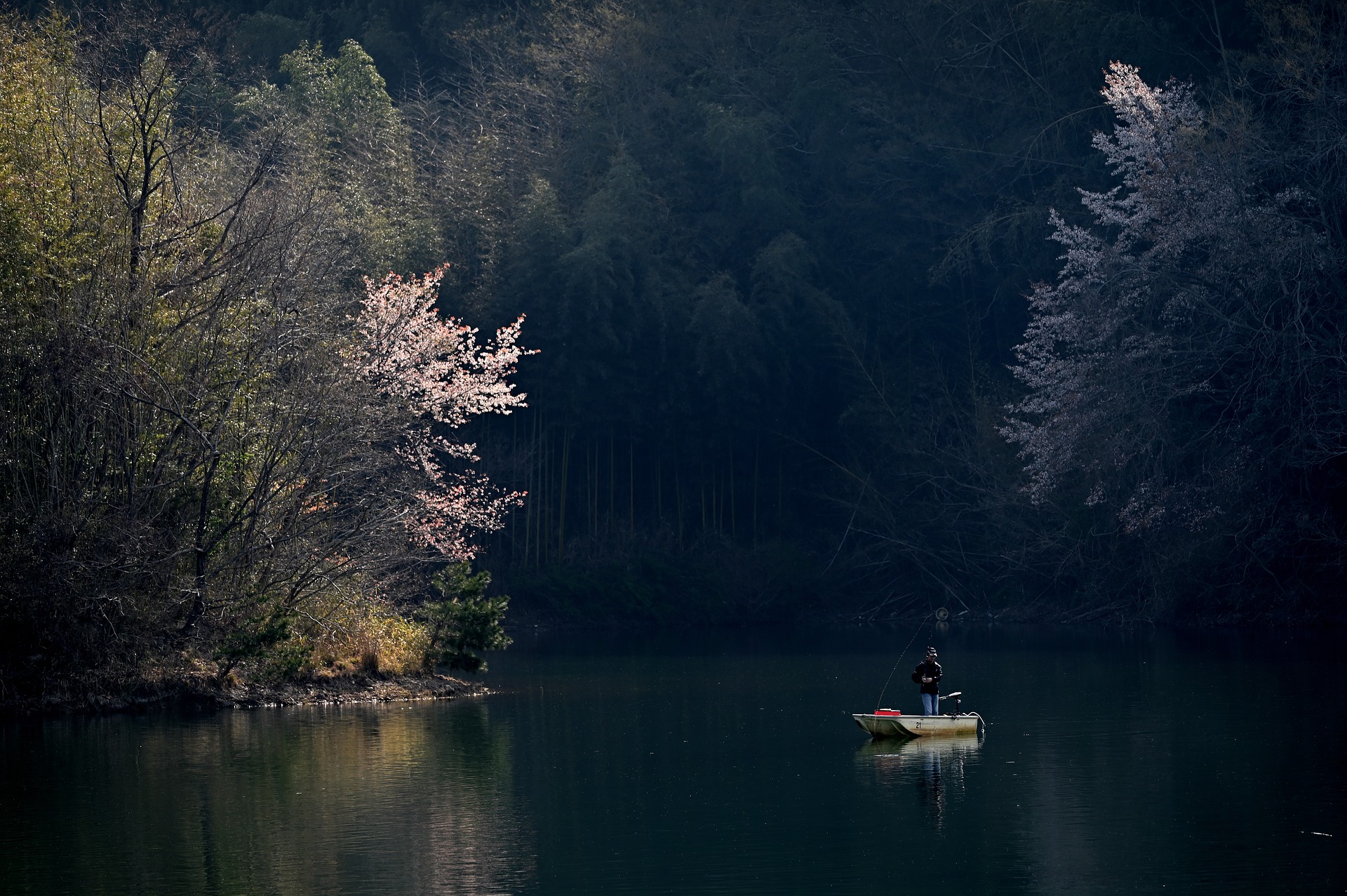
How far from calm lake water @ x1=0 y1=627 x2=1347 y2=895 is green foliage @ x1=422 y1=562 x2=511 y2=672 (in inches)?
28.3

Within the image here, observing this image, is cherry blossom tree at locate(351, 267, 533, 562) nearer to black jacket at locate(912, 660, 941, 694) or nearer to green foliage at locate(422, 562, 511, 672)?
green foliage at locate(422, 562, 511, 672)

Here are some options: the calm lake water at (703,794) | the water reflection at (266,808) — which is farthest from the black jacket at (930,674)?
the water reflection at (266,808)

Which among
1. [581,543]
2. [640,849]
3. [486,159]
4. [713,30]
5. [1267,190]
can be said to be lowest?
[640,849]

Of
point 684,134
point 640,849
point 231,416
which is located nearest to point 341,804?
point 640,849

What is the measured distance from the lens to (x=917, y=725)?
1764 centimetres

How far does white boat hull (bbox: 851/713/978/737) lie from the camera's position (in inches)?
687

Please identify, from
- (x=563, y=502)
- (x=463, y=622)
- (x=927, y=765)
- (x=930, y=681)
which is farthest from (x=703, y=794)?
(x=563, y=502)

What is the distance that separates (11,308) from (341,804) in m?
10.2

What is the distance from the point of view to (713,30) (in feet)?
141

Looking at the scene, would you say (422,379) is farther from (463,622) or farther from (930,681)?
(930,681)

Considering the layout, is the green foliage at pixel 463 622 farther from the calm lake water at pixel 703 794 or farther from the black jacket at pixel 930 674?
the black jacket at pixel 930 674

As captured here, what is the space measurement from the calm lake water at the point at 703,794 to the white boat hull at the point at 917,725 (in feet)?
0.48

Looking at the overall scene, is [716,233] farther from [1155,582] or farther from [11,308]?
[11,308]

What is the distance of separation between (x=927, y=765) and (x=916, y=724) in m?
1.66
